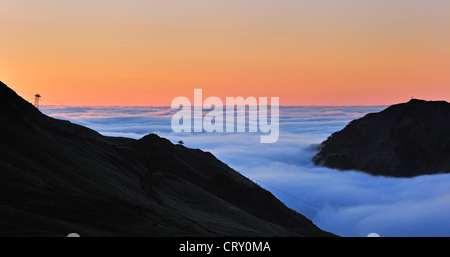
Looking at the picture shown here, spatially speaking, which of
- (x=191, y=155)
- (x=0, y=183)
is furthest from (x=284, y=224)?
(x=0, y=183)

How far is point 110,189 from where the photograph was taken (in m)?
60.3

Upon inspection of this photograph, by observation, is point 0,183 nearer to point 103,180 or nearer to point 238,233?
point 103,180

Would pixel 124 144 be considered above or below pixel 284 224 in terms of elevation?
above

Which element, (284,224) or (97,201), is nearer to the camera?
(97,201)

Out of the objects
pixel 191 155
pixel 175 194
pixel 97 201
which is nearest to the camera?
pixel 97 201

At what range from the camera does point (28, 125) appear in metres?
Answer: 65.2

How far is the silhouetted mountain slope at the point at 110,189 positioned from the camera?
146ft

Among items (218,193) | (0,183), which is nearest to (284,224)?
(218,193)

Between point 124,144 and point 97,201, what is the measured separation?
53776 mm

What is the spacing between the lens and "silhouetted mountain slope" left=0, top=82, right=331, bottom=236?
44.5 m
